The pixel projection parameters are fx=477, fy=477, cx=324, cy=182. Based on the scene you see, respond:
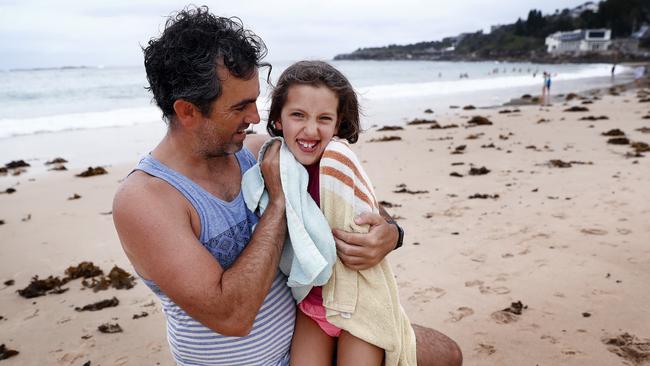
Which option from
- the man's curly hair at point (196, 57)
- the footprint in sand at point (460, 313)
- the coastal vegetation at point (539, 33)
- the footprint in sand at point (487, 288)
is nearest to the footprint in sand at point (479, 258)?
the footprint in sand at point (487, 288)

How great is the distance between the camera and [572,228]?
207 inches

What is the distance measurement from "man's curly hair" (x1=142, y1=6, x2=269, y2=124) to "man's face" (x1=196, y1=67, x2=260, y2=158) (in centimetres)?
3

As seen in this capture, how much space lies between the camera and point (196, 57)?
1854 millimetres

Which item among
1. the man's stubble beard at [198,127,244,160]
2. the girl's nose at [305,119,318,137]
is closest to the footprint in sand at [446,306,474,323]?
the girl's nose at [305,119,318,137]

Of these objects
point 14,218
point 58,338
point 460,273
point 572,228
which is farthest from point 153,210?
point 14,218

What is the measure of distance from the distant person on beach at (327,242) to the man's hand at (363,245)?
5 centimetres

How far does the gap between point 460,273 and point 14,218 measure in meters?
6.30

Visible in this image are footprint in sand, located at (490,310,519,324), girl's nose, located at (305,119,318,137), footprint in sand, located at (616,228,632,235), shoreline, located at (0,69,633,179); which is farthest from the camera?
shoreline, located at (0,69,633,179)

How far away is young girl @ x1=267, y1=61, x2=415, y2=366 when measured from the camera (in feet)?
6.55

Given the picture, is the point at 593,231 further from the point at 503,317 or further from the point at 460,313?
the point at 460,313

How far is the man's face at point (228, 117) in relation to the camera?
1.93 meters

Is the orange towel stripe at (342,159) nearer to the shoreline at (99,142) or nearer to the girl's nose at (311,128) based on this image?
the girl's nose at (311,128)

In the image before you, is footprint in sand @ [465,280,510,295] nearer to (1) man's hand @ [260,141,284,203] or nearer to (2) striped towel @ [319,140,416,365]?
(2) striped towel @ [319,140,416,365]

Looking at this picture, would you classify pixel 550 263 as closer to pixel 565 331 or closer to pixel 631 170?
pixel 565 331
